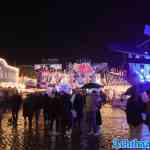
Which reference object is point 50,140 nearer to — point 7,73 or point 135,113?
point 135,113

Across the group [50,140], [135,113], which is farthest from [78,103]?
[135,113]

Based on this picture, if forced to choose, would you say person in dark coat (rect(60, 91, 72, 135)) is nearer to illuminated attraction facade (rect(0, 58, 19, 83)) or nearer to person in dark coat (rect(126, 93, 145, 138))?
person in dark coat (rect(126, 93, 145, 138))

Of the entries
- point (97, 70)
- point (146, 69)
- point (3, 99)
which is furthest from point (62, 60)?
point (3, 99)

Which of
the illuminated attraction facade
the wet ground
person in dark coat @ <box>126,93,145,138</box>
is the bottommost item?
the wet ground

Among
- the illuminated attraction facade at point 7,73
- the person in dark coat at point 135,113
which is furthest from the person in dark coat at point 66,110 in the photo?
the illuminated attraction facade at point 7,73

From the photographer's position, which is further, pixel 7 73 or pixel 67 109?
pixel 7 73

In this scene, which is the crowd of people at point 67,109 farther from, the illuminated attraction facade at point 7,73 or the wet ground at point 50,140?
the illuminated attraction facade at point 7,73

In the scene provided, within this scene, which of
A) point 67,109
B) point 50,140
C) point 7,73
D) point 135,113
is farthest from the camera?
point 7,73

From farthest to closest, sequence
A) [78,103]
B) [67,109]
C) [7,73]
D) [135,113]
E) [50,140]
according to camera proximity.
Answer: [7,73] → [78,103] → [67,109] → [50,140] → [135,113]

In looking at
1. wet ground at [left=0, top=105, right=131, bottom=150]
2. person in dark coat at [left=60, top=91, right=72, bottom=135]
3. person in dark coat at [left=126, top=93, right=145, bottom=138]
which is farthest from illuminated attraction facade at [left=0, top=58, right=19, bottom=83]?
person in dark coat at [left=126, top=93, right=145, bottom=138]

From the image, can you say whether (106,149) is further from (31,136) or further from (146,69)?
(146,69)

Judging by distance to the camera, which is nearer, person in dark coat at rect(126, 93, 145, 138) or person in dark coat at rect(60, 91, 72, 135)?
person in dark coat at rect(126, 93, 145, 138)

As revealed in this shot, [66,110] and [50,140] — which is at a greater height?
[66,110]

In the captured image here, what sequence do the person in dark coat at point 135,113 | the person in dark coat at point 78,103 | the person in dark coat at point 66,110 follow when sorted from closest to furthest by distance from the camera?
the person in dark coat at point 135,113
the person in dark coat at point 66,110
the person in dark coat at point 78,103
